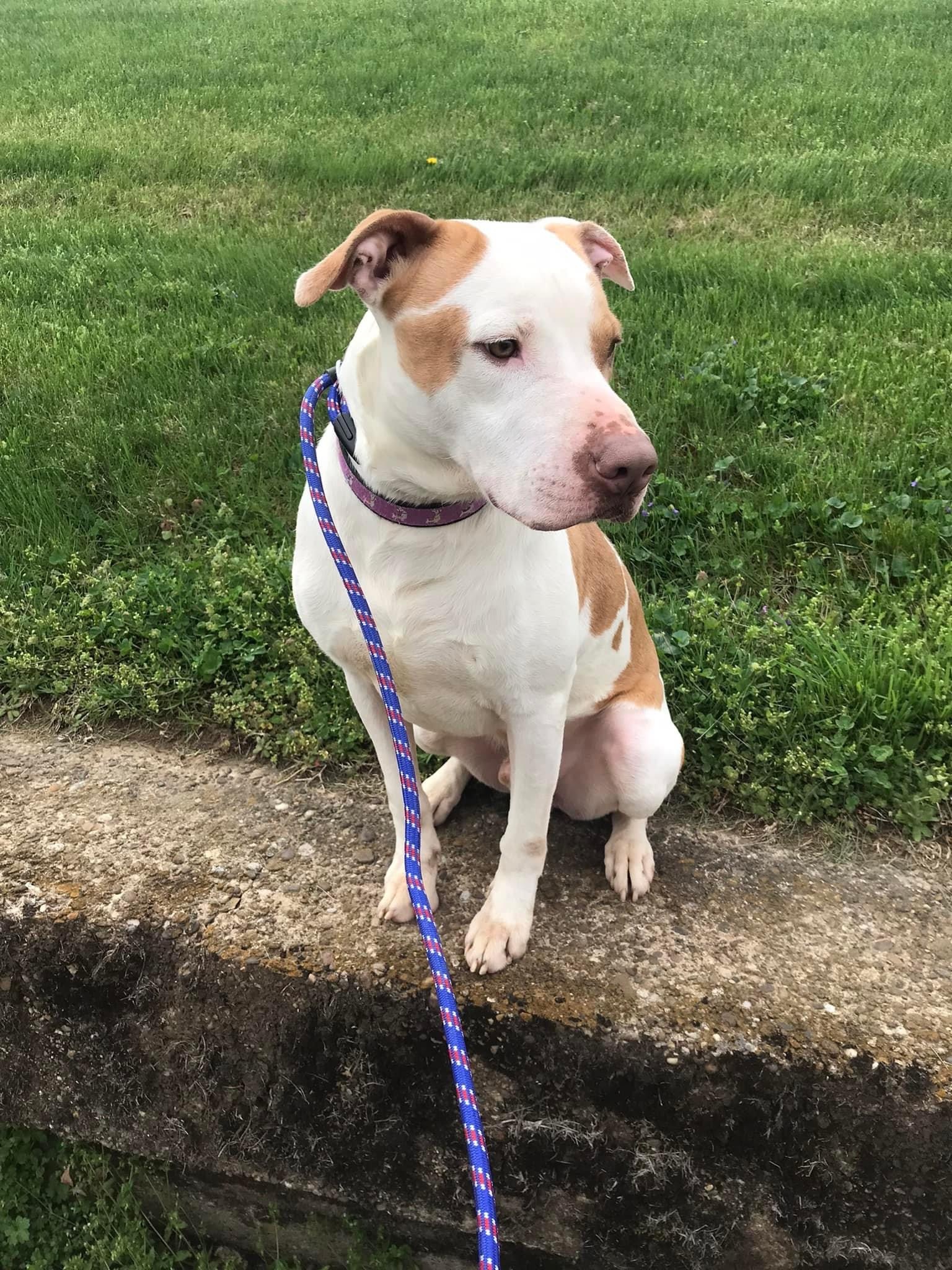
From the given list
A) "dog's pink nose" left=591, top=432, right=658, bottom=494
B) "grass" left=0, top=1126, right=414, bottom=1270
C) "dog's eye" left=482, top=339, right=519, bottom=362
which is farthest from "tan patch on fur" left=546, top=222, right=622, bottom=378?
"grass" left=0, top=1126, right=414, bottom=1270

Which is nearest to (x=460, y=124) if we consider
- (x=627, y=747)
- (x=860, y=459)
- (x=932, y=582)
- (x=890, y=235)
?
(x=890, y=235)

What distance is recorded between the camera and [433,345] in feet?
5.70

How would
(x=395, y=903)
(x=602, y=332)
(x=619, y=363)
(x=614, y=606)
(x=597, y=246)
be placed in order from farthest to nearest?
(x=619, y=363), (x=614, y=606), (x=395, y=903), (x=597, y=246), (x=602, y=332)

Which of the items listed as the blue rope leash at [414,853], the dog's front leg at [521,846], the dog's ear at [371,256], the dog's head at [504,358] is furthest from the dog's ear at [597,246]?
the dog's front leg at [521,846]

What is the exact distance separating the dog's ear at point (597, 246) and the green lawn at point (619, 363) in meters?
1.29

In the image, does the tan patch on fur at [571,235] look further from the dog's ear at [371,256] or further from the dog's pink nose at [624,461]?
the dog's pink nose at [624,461]

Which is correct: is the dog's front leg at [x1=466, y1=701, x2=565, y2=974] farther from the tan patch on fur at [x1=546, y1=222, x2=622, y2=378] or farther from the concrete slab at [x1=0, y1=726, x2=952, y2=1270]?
the tan patch on fur at [x1=546, y1=222, x2=622, y2=378]

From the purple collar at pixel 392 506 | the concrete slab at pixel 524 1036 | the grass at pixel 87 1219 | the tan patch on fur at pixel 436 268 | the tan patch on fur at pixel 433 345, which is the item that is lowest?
the grass at pixel 87 1219

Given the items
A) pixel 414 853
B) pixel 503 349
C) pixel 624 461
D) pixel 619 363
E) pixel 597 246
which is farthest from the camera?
pixel 619 363

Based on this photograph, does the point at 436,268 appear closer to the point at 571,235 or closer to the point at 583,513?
the point at 571,235

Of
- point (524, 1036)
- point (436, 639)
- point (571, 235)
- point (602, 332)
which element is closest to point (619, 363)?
point (571, 235)

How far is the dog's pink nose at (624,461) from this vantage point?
1.58 m

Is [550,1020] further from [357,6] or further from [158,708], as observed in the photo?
[357,6]

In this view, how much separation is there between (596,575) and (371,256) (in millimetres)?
968
